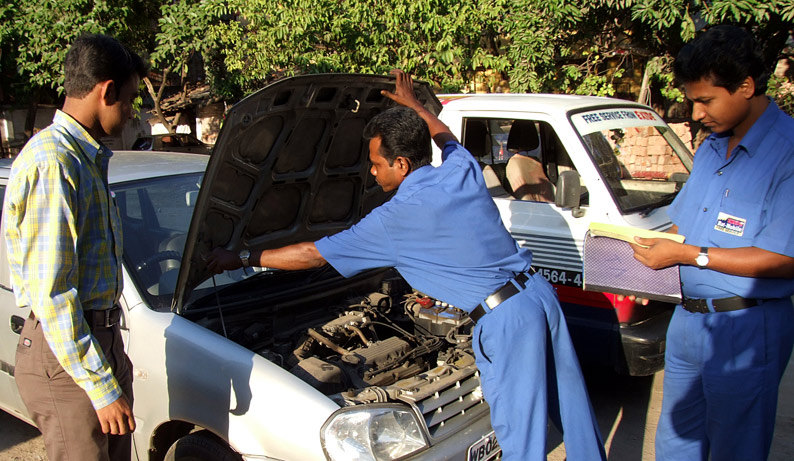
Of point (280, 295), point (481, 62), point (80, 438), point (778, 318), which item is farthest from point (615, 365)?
point (481, 62)

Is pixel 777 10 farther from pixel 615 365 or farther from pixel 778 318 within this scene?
pixel 778 318

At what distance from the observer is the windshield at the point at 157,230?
9.68 feet

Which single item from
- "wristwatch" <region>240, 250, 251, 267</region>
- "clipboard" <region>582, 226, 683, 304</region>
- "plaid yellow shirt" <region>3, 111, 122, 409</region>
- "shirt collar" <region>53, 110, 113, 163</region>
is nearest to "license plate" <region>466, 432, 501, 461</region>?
"clipboard" <region>582, 226, 683, 304</region>

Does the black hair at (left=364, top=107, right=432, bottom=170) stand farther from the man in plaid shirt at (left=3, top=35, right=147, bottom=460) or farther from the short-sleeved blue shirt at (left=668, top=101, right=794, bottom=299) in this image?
the short-sleeved blue shirt at (left=668, top=101, right=794, bottom=299)

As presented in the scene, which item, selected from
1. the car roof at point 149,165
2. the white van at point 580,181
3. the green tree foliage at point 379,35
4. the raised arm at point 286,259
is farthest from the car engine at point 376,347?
the green tree foliage at point 379,35

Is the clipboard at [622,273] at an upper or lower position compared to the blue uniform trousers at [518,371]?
upper

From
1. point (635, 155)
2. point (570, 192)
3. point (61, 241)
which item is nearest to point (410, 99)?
point (570, 192)

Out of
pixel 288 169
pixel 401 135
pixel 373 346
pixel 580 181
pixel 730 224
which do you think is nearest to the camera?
pixel 730 224

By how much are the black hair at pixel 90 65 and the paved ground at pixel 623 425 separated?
2687 millimetres

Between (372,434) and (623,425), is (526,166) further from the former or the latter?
(372,434)

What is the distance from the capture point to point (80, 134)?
204 cm

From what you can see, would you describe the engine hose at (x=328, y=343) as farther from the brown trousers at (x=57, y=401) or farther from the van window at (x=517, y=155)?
the van window at (x=517, y=155)

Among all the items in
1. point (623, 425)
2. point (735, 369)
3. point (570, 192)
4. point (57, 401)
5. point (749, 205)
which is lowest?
point (623, 425)

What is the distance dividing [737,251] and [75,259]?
2.34 meters
